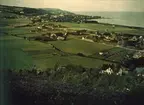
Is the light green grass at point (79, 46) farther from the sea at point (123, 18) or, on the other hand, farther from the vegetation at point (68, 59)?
the sea at point (123, 18)

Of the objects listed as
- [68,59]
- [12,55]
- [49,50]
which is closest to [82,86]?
[68,59]

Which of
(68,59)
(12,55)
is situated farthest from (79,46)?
(12,55)

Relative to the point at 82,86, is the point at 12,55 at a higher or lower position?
higher

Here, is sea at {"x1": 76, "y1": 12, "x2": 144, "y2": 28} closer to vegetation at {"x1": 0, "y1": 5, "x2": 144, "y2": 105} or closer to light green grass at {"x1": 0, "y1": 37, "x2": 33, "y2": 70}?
vegetation at {"x1": 0, "y1": 5, "x2": 144, "y2": 105}

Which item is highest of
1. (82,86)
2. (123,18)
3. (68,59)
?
(123,18)

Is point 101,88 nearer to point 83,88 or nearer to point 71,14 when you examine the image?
point 83,88

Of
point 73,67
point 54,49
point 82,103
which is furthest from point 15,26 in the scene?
point 82,103

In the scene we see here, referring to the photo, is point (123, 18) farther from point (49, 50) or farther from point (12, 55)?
point (12, 55)
